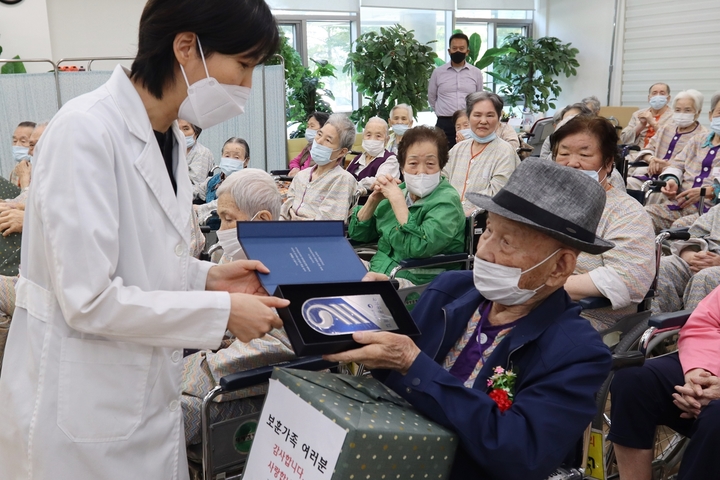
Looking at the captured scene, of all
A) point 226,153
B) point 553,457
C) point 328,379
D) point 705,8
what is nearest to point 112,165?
point 328,379

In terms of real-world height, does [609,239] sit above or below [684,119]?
below

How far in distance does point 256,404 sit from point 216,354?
0.58ft

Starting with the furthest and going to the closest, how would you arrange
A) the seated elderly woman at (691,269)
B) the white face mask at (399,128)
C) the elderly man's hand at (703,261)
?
the white face mask at (399,128)
the elderly man's hand at (703,261)
the seated elderly woman at (691,269)

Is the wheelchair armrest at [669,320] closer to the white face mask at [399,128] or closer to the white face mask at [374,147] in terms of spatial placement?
the white face mask at [374,147]

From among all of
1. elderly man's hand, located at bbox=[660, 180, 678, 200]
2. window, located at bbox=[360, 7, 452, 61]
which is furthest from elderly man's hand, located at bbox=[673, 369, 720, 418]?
window, located at bbox=[360, 7, 452, 61]

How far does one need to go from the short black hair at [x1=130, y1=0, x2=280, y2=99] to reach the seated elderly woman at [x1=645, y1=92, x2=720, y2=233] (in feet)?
12.2

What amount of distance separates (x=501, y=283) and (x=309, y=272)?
1.42 ft

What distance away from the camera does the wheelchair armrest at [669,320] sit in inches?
78.6

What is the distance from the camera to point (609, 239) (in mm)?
2408

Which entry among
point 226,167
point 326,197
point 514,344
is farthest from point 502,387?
point 226,167

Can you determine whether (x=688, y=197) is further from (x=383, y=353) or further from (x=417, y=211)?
(x=383, y=353)

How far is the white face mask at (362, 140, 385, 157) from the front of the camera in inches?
216

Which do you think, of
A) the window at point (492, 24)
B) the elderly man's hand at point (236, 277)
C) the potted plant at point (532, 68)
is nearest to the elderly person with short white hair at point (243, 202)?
the elderly man's hand at point (236, 277)

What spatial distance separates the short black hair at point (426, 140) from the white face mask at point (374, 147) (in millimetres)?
2090
